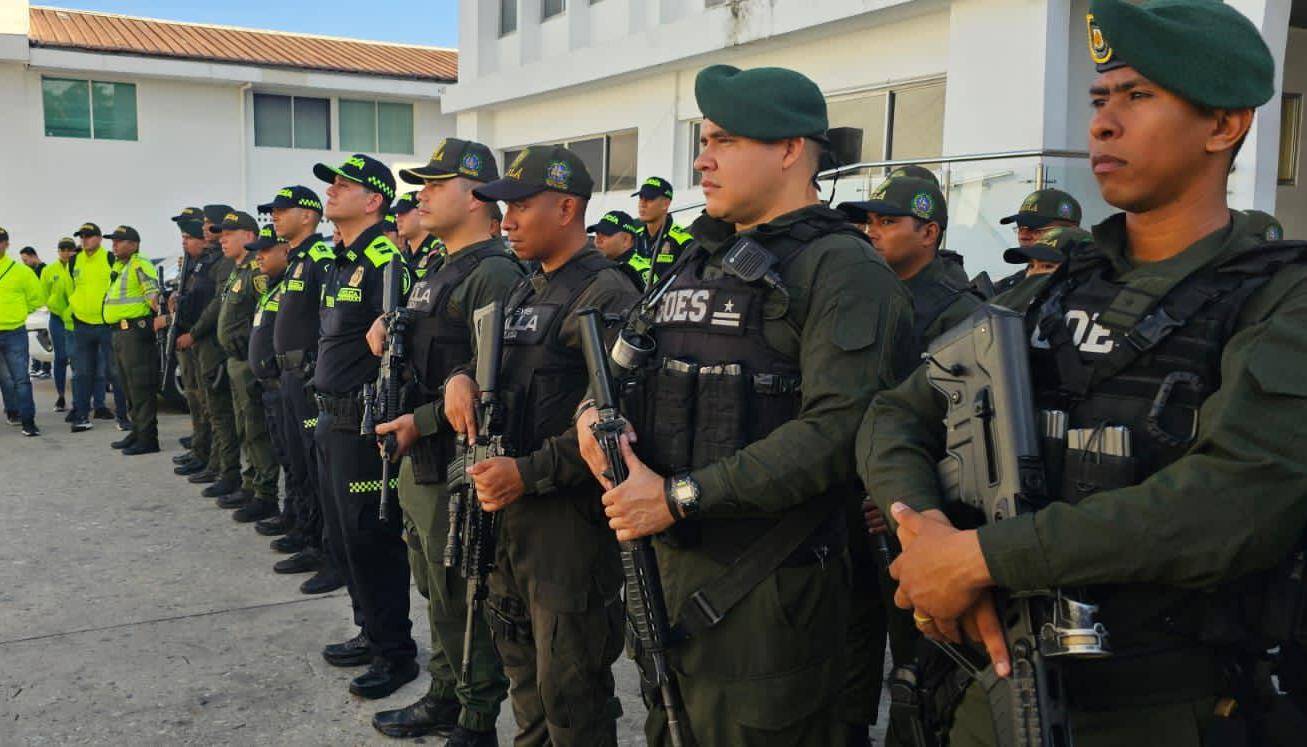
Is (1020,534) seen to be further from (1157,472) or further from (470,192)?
(470,192)

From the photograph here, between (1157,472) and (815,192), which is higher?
(815,192)

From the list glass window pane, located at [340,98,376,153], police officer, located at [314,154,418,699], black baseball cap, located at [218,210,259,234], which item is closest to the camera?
police officer, located at [314,154,418,699]

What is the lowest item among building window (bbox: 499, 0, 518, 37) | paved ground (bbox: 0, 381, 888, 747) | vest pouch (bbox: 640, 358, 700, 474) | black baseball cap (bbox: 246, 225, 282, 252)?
paved ground (bbox: 0, 381, 888, 747)

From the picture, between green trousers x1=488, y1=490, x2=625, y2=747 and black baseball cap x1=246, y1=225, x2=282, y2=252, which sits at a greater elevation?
black baseball cap x1=246, y1=225, x2=282, y2=252

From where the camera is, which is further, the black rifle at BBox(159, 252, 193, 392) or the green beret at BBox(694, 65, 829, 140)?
the black rifle at BBox(159, 252, 193, 392)

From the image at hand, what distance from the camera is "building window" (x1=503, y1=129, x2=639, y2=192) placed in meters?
13.9

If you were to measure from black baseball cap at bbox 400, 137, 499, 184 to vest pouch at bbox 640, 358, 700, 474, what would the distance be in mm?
1701

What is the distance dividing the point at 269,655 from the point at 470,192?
227 centimetres

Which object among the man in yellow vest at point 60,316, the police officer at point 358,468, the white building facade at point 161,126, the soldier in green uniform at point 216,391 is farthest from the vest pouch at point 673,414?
the white building facade at point 161,126

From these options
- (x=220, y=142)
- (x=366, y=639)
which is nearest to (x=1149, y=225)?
(x=366, y=639)

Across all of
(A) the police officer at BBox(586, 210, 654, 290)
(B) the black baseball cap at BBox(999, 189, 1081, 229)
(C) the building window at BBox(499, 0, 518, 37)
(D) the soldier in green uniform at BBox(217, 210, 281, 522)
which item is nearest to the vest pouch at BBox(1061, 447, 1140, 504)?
(B) the black baseball cap at BBox(999, 189, 1081, 229)

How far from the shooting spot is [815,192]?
2.37 m

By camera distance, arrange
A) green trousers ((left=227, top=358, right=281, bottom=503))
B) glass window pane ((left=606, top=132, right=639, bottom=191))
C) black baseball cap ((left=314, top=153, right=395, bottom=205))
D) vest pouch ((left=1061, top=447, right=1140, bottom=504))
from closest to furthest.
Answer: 1. vest pouch ((left=1061, top=447, right=1140, bottom=504))
2. black baseball cap ((left=314, top=153, right=395, bottom=205))
3. green trousers ((left=227, top=358, right=281, bottom=503))
4. glass window pane ((left=606, top=132, right=639, bottom=191))

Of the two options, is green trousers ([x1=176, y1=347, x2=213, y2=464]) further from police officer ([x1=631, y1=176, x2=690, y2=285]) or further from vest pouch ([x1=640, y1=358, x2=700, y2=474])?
vest pouch ([x1=640, y1=358, x2=700, y2=474])
